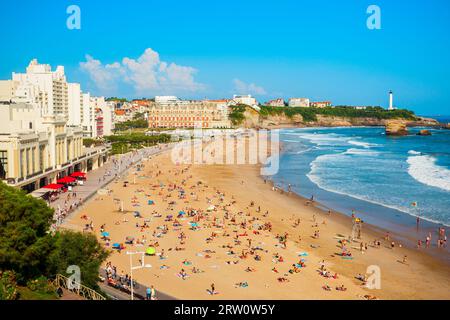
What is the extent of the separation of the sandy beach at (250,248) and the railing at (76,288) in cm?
460

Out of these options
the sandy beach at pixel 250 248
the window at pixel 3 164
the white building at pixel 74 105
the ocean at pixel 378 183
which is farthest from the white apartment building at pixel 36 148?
the white building at pixel 74 105

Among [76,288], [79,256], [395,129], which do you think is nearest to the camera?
[76,288]

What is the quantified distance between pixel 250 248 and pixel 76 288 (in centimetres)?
1162

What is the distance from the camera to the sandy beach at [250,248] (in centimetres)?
1783

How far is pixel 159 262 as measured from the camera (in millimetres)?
20375

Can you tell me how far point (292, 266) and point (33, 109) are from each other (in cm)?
2501

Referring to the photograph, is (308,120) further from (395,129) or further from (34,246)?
(34,246)

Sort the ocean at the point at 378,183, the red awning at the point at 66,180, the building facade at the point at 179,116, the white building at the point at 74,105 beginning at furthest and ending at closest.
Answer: the building facade at the point at 179,116 → the white building at the point at 74,105 → the red awning at the point at 66,180 → the ocean at the point at 378,183

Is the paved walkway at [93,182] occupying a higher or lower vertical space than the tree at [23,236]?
lower

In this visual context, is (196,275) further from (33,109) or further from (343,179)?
(343,179)

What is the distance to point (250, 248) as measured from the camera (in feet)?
75.0

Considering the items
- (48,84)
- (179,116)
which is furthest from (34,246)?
(179,116)

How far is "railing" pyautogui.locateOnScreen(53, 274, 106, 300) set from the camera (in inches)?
488

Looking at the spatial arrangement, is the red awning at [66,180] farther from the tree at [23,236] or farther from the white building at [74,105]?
the white building at [74,105]
